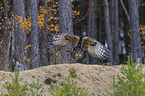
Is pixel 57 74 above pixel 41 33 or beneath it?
beneath

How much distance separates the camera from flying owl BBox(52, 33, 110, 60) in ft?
26.0

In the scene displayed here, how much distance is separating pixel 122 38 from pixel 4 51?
765 inches

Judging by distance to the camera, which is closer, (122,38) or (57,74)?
(57,74)

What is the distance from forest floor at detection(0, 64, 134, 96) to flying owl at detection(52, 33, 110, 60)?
817 millimetres

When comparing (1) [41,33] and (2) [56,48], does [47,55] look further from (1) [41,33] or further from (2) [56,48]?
(1) [41,33]

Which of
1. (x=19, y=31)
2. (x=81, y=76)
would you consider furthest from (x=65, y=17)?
(x=81, y=76)

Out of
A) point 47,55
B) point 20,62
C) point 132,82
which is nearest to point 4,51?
point 20,62

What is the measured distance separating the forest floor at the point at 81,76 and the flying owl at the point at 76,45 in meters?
0.82

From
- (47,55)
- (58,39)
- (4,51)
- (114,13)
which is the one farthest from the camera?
(114,13)

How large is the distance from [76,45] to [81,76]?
5.05 ft

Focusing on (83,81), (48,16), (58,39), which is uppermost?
(48,16)

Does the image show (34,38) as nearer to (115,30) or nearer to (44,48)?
(44,48)

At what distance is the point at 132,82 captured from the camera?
4.81 metres

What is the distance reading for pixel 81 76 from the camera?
6.78 metres
